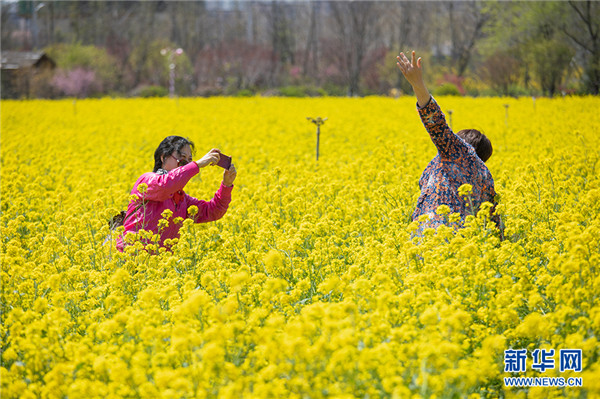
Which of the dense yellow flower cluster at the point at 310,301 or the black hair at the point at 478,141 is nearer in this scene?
the dense yellow flower cluster at the point at 310,301

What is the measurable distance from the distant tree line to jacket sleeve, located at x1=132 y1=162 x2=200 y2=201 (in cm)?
2283

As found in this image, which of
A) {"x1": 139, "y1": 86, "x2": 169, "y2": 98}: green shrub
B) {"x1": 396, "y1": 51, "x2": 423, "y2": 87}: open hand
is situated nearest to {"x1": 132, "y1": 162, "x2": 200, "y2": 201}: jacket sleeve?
{"x1": 396, "y1": 51, "x2": 423, "y2": 87}: open hand

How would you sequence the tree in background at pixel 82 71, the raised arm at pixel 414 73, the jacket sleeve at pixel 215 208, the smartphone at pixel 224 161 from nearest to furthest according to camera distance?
the raised arm at pixel 414 73 → the smartphone at pixel 224 161 → the jacket sleeve at pixel 215 208 → the tree in background at pixel 82 71

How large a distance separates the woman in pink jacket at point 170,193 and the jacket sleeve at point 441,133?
1.58 metres

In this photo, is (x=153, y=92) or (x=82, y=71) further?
(x=82, y=71)

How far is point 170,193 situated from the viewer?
15.3ft

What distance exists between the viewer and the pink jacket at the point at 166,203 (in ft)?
14.9

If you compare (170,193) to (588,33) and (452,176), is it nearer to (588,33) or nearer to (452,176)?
(452,176)

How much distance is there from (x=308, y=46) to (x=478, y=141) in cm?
5758

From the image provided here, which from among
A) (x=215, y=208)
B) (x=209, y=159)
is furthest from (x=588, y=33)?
(x=209, y=159)

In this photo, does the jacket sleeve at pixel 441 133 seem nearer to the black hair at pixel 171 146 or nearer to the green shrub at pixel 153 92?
the black hair at pixel 171 146

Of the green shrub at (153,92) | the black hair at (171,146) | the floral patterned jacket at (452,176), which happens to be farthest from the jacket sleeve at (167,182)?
the green shrub at (153,92)

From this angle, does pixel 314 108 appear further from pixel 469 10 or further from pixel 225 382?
pixel 469 10

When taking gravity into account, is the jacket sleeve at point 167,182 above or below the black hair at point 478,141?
Answer: below
